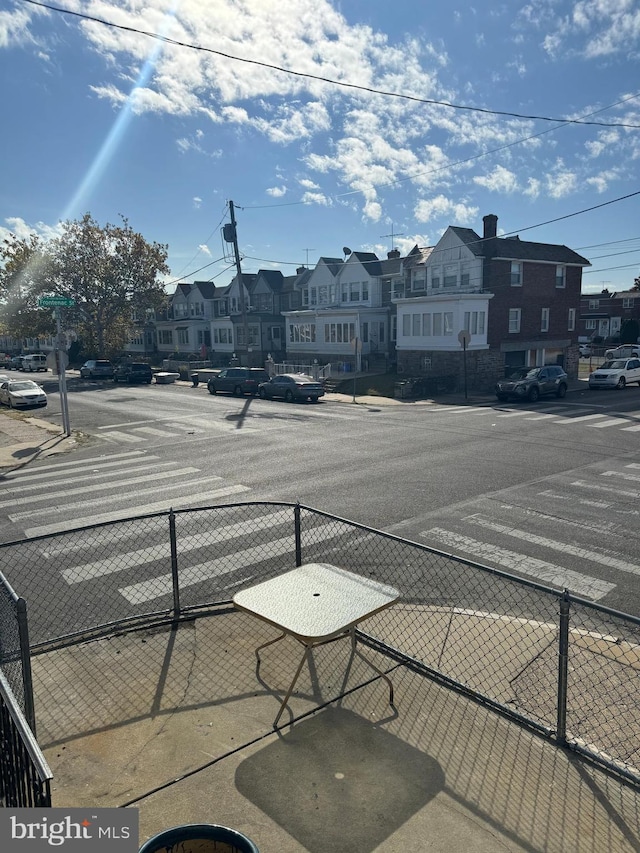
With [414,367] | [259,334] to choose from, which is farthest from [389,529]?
[259,334]

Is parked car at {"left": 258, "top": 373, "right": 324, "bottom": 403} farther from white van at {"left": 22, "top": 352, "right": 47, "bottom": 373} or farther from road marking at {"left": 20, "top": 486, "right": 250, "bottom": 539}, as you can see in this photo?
white van at {"left": 22, "top": 352, "right": 47, "bottom": 373}

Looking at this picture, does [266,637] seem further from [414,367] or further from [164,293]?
[164,293]

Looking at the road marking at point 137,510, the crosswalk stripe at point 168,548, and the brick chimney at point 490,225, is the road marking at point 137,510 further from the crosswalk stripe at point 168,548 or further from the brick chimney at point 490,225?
the brick chimney at point 490,225

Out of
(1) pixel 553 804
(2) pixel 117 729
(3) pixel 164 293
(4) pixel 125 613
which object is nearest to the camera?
(1) pixel 553 804

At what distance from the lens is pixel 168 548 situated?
8.98 metres

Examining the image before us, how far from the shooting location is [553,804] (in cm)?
374

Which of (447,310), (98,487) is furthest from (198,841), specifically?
(447,310)

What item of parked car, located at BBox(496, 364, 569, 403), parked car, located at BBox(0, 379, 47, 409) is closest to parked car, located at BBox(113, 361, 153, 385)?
parked car, located at BBox(0, 379, 47, 409)

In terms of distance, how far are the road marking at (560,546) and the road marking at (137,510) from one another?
4.95 metres

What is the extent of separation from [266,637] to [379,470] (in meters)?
8.37

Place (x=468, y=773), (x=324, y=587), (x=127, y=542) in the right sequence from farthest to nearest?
(x=127, y=542) → (x=324, y=587) → (x=468, y=773)

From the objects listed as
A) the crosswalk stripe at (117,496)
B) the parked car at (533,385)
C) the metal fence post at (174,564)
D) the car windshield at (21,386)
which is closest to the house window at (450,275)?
the parked car at (533,385)

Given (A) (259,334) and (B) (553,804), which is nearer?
(B) (553,804)

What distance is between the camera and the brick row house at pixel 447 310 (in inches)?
1446
